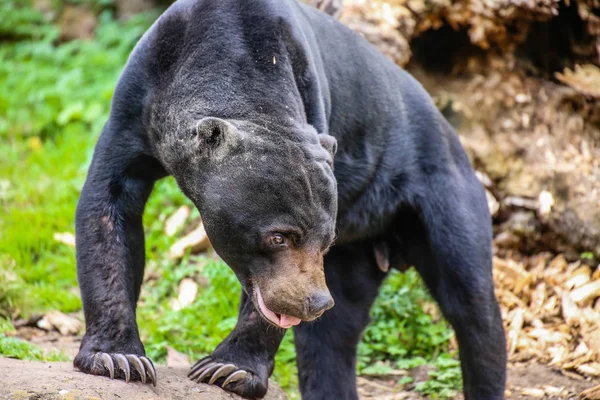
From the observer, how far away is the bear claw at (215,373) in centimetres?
447

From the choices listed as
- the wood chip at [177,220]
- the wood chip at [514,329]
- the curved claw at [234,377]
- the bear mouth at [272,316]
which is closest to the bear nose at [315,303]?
the bear mouth at [272,316]

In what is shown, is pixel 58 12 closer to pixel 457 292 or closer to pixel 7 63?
pixel 7 63

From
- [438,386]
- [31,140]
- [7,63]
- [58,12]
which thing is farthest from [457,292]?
[58,12]

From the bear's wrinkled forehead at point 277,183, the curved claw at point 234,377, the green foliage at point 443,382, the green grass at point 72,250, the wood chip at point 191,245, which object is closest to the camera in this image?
the bear's wrinkled forehead at point 277,183

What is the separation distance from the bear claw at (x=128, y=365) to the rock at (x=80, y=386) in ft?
0.15

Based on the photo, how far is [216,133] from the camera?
374 cm

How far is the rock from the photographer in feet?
12.1

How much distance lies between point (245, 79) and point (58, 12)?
8532mm

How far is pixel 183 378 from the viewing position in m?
4.49

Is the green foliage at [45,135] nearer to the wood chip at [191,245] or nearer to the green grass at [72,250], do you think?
the green grass at [72,250]

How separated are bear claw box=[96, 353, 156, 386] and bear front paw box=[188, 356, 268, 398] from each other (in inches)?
15.2

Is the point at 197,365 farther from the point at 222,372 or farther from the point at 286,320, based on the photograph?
the point at 286,320

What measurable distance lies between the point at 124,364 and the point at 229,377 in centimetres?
61

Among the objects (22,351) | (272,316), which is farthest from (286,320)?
(22,351)
